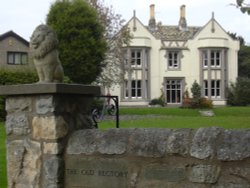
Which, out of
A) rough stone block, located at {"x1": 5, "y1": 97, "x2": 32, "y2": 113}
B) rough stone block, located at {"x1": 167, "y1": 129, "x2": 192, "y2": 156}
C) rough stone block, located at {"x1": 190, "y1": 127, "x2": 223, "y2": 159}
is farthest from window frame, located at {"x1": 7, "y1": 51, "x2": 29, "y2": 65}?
rough stone block, located at {"x1": 190, "y1": 127, "x2": 223, "y2": 159}

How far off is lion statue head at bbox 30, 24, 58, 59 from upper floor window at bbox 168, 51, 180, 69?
147ft

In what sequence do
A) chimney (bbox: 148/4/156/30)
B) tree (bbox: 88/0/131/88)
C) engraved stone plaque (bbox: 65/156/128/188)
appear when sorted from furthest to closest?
chimney (bbox: 148/4/156/30) → tree (bbox: 88/0/131/88) → engraved stone plaque (bbox: 65/156/128/188)

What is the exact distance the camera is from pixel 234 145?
390 cm

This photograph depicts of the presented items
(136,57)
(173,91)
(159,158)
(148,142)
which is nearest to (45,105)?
(148,142)

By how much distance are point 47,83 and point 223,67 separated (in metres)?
46.2

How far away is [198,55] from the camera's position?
49.7 meters

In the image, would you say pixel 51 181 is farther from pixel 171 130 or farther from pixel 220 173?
pixel 220 173

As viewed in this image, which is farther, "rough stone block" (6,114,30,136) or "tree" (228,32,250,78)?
"tree" (228,32,250,78)

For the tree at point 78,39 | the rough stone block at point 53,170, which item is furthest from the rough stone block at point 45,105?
the tree at point 78,39

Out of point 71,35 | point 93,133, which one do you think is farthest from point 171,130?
point 71,35

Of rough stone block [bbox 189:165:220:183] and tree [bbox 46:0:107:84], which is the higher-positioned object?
→ tree [bbox 46:0:107:84]

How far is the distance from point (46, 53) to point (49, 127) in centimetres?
83

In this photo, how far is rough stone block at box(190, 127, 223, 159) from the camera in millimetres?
4027

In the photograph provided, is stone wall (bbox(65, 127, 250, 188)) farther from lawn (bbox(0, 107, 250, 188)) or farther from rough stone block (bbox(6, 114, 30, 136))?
lawn (bbox(0, 107, 250, 188))
